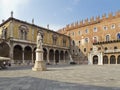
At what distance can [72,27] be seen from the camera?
1777 inches

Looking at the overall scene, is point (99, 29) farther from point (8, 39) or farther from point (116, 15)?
point (8, 39)

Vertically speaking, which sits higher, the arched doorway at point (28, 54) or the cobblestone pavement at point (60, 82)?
the arched doorway at point (28, 54)

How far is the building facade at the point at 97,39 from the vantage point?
36.1 metres

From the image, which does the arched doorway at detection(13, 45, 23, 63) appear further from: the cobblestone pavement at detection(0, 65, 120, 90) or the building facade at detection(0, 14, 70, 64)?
the cobblestone pavement at detection(0, 65, 120, 90)

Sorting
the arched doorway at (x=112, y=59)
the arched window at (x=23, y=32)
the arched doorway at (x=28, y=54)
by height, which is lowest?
the arched doorway at (x=112, y=59)

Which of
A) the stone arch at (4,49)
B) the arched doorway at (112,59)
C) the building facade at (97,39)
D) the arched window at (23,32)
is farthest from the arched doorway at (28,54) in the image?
the arched doorway at (112,59)

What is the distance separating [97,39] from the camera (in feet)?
131

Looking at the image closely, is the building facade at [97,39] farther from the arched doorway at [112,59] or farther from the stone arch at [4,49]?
the stone arch at [4,49]

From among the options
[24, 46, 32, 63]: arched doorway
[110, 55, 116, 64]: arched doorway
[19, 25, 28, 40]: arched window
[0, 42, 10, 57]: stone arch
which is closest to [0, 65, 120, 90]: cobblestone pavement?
[0, 42, 10, 57]: stone arch

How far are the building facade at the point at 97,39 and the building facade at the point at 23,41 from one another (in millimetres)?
5976

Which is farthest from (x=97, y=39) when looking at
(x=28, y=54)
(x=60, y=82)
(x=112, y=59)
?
(x=60, y=82)

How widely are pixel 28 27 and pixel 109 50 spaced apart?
18733mm

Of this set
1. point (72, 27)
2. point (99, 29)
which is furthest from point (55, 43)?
point (99, 29)

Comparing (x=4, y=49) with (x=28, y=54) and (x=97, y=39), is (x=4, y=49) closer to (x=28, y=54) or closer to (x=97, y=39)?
(x=28, y=54)
